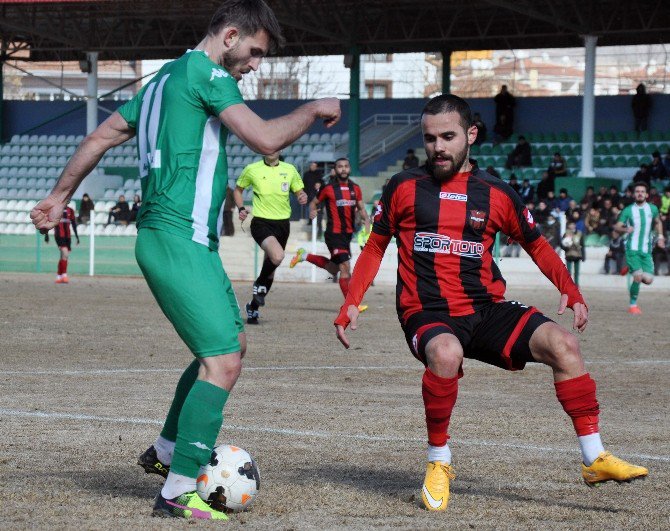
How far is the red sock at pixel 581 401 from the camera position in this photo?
533 centimetres

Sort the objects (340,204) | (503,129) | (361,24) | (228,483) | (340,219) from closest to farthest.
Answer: (228,483) < (340,219) < (340,204) < (503,129) < (361,24)

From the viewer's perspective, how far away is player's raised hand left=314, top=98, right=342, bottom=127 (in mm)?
4777

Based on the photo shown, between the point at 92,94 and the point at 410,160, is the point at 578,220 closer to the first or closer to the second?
the point at 410,160

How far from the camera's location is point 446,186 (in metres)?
5.73

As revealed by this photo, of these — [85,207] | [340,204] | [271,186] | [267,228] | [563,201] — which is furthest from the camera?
[85,207]

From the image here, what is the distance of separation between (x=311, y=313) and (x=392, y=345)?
14.9 ft

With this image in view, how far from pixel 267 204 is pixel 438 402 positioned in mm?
10249

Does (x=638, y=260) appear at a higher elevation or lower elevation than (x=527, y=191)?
lower

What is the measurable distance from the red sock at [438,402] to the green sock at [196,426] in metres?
0.95

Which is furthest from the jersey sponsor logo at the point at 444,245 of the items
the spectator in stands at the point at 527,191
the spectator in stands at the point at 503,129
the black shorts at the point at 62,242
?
the spectator in stands at the point at 503,129

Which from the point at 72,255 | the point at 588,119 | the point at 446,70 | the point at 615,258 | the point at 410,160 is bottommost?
the point at 72,255

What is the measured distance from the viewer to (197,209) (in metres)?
4.94

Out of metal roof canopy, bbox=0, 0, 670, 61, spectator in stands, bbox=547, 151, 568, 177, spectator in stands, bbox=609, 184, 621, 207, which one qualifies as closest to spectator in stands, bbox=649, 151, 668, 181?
spectator in stands, bbox=547, 151, 568, 177

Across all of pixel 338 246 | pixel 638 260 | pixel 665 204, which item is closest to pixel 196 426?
pixel 338 246
